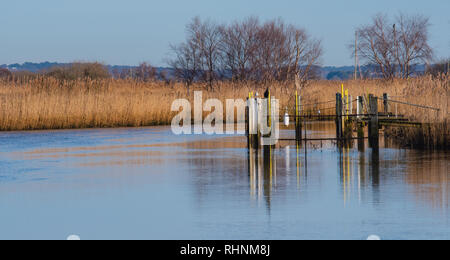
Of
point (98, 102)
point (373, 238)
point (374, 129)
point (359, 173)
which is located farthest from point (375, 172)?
point (98, 102)

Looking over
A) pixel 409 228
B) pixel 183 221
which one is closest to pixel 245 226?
pixel 183 221

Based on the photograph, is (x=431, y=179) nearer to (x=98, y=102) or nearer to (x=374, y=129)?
(x=374, y=129)

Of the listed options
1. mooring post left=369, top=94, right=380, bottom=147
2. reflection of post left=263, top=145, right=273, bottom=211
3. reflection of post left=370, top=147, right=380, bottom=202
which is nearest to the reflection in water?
reflection of post left=370, top=147, right=380, bottom=202

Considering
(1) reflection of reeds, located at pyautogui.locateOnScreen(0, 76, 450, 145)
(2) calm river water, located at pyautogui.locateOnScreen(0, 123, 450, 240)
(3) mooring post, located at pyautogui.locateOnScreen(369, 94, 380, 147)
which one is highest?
(1) reflection of reeds, located at pyautogui.locateOnScreen(0, 76, 450, 145)

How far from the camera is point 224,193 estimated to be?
477 inches

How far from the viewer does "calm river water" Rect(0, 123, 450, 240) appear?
30.3ft

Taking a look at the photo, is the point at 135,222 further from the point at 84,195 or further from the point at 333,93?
the point at 333,93

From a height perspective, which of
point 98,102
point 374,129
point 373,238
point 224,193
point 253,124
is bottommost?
point 373,238

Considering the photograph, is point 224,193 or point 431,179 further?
point 431,179

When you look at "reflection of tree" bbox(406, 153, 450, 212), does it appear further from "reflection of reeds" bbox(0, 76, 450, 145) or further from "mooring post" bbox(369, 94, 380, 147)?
"reflection of reeds" bbox(0, 76, 450, 145)

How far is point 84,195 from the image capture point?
12.2 m

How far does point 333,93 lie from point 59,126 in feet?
47.8

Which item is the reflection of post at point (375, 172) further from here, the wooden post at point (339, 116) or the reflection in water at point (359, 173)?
the wooden post at point (339, 116)

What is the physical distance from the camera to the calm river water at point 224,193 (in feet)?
30.3
